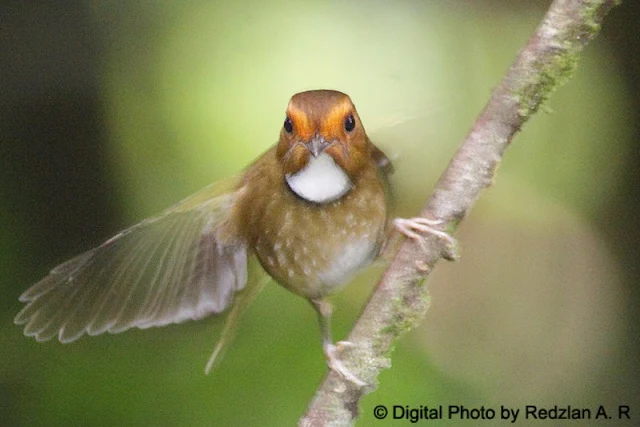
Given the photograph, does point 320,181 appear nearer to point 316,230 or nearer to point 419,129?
point 316,230

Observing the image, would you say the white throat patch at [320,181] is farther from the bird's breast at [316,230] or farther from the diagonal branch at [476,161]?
the diagonal branch at [476,161]

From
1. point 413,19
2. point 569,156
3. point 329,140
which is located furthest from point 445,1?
point 329,140

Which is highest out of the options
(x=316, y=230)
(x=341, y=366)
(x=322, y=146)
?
(x=322, y=146)

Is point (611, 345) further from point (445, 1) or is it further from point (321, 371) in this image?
point (445, 1)

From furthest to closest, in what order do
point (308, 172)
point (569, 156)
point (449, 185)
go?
1. point (569, 156)
2. point (308, 172)
3. point (449, 185)

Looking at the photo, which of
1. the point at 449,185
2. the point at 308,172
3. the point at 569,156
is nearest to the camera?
the point at 449,185

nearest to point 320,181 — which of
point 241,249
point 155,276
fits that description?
point 241,249

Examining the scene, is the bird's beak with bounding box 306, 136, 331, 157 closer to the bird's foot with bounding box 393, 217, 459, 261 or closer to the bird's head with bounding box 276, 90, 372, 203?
the bird's head with bounding box 276, 90, 372, 203
